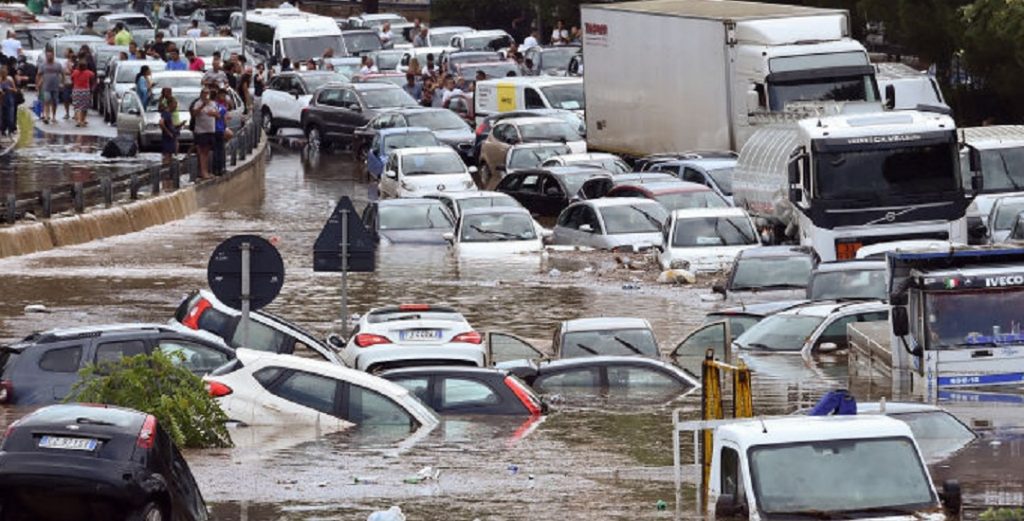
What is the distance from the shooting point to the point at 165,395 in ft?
67.2

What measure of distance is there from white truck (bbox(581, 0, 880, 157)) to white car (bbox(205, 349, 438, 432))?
2236cm

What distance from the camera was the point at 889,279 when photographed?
24281 millimetres

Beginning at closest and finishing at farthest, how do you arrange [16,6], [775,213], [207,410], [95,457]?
[95,457], [207,410], [775,213], [16,6]

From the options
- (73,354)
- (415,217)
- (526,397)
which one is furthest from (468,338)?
(415,217)

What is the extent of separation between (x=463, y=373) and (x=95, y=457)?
8.59 m

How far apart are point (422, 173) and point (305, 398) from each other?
1068 inches

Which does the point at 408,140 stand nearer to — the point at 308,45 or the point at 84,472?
the point at 308,45

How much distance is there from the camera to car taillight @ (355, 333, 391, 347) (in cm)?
2652

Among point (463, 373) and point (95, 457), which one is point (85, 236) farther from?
point (95, 457)

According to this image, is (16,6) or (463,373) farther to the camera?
(16,6)

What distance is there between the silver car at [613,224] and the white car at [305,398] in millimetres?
18594

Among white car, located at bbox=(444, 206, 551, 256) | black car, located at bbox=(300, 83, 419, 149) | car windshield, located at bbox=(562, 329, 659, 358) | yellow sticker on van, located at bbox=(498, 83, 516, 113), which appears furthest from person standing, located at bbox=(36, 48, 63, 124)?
car windshield, located at bbox=(562, 329, 659, 358)

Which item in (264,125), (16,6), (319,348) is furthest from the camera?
(16,6)

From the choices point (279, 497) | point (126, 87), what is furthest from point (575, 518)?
point (126, 87)
